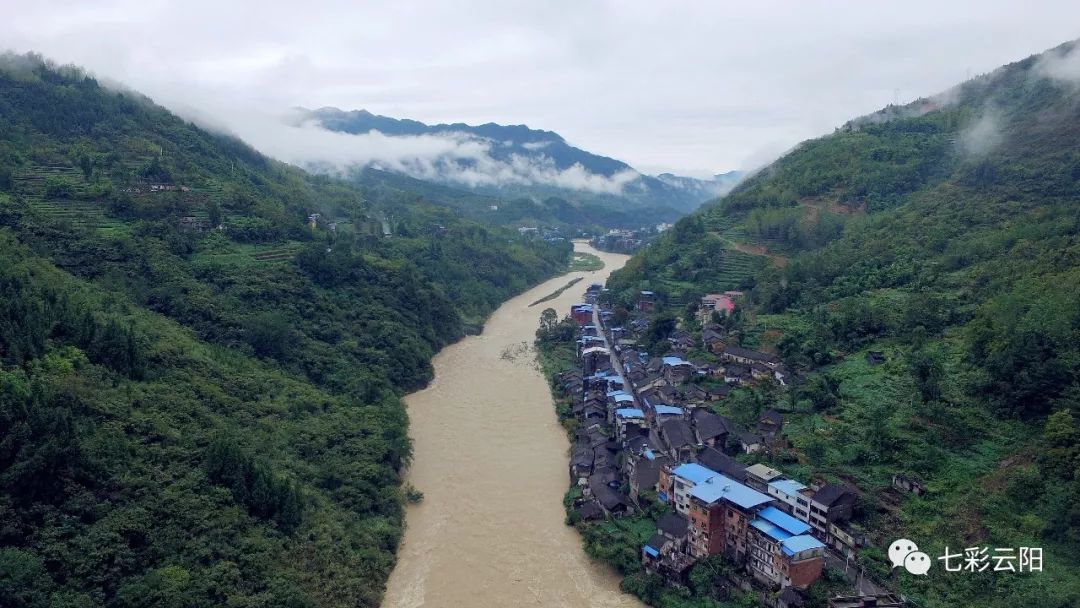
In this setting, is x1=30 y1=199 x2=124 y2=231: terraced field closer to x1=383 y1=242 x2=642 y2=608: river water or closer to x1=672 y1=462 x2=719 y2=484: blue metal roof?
x1=383 y1=242 x2=642 y2=608: river water

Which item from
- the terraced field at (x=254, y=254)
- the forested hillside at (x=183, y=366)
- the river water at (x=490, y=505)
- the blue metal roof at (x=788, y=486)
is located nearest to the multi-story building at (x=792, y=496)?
the blue metal roof at (x=788, y=486)

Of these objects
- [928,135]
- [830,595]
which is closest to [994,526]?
[830,595]

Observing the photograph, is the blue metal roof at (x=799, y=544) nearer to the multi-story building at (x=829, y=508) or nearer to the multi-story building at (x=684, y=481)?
the multi-story building at (x=829, y=508)

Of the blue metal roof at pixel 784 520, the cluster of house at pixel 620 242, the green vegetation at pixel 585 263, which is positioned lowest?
the blue metal roof at pixel 784 520

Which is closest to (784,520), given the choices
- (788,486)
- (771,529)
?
(771,529)

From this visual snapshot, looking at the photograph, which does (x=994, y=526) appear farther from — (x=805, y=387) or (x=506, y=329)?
(x=506, y=329)
